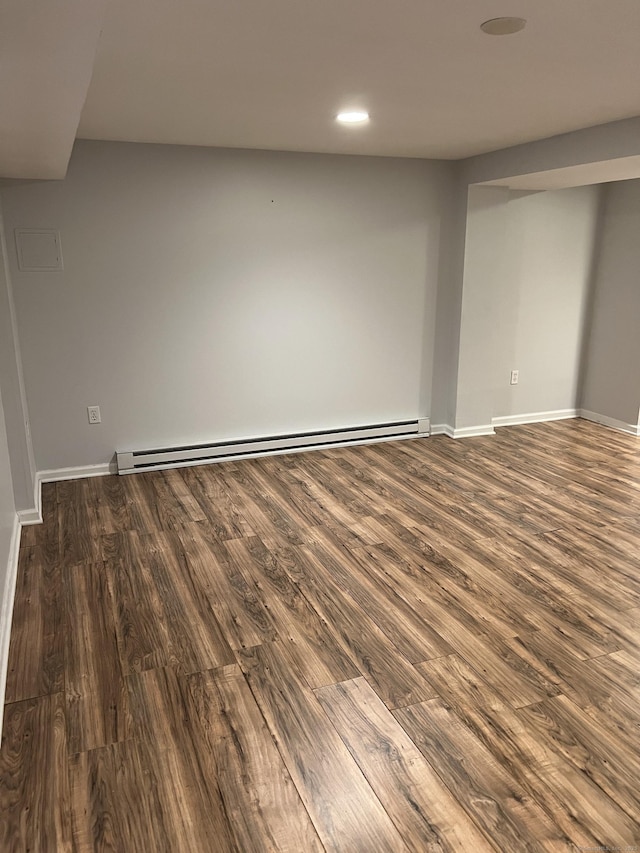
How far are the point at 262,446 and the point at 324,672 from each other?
7.95ft

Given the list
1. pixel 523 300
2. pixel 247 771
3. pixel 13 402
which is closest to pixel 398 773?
pixel 247 771

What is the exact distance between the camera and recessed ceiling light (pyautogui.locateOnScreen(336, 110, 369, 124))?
2.93 metres

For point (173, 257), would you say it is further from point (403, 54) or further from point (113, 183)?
point (403, 54)

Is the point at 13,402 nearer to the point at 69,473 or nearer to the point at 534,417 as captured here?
the point at 69,473

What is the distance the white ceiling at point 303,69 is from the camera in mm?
1628

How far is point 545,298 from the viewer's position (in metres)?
5.20

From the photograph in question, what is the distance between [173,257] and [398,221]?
1.65 m

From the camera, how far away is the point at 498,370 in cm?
508

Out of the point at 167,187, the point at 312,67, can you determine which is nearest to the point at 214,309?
the point at 167,187

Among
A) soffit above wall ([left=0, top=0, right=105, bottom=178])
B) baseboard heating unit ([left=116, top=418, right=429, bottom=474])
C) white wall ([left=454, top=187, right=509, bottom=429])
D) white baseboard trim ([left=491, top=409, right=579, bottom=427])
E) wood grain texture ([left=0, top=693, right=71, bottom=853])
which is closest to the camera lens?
soffit above wall ([left=0, top=0, right=105, bottom=178])

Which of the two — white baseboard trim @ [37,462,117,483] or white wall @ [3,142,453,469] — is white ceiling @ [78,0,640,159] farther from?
white baseboard trim @ [37,462,117,483]

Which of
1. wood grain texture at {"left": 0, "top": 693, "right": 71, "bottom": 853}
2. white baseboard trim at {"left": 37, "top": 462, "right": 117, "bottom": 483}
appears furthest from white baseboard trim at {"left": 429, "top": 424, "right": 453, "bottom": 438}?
wood grain texture at {"left": 0, "top": 693, "right": 71, "bottom": 853}

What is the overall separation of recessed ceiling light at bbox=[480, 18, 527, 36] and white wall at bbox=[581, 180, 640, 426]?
361 cm

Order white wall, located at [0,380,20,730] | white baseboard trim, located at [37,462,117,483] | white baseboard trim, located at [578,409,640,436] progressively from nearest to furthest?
white wall, located at [0,380,20,730] < white baseboard trim, located at [37,462,117,483] < white baseboard trim, located at [578,409,640,436]
